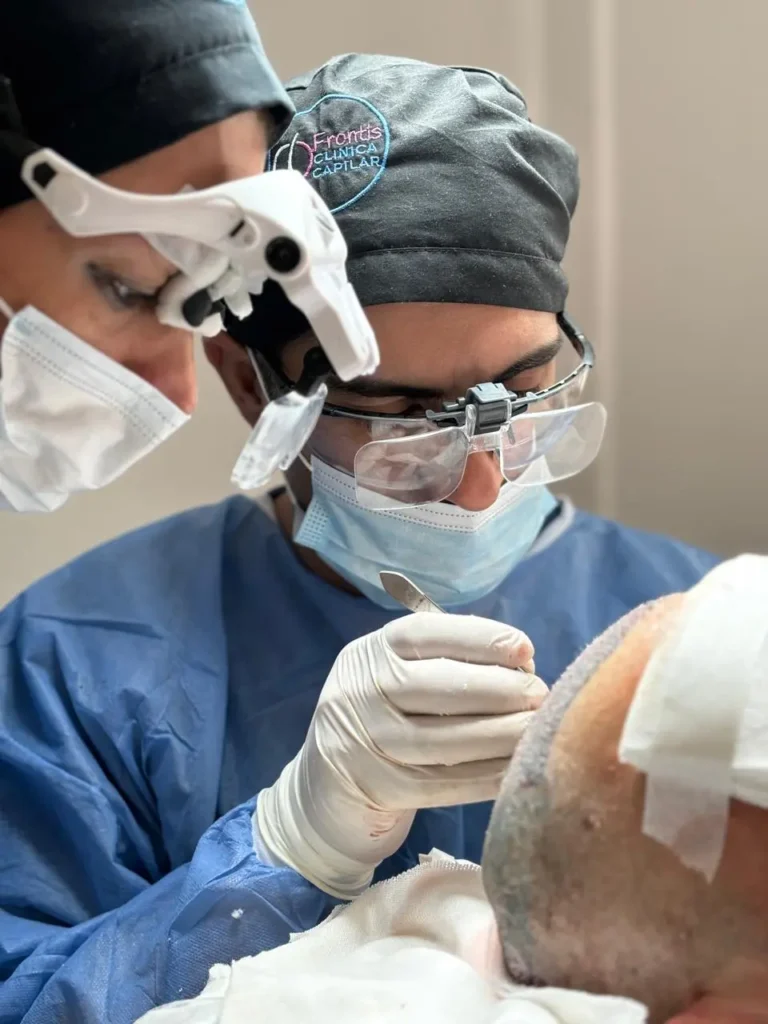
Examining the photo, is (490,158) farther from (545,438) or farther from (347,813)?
(347,813)

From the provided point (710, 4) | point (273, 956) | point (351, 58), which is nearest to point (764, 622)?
point (273, 956)

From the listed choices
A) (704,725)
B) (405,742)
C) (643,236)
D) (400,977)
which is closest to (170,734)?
(405,742)

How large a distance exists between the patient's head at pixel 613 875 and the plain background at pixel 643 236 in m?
1.37

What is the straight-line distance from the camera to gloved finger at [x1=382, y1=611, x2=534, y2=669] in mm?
930

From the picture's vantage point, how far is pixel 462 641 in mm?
934

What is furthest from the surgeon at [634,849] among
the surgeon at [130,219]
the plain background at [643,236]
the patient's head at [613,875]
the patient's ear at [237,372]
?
the plain background at [643,236]

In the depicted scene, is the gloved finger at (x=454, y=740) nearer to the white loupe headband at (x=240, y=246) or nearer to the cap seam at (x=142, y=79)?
the white loupe headband at (x=240, y=246)

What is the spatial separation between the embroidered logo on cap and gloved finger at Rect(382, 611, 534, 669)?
479 mm

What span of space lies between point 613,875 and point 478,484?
65 centimetres

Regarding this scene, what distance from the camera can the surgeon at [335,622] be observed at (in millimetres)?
918

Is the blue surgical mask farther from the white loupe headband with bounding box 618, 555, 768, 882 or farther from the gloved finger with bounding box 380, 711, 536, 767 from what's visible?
the white loupe headband with bounding box 618, 555, 768, 882

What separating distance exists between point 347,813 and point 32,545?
110 cm

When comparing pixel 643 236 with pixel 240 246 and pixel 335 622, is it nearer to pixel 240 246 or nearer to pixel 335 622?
pixel 335 622

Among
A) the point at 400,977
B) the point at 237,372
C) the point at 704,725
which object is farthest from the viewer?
the point at 237,372
